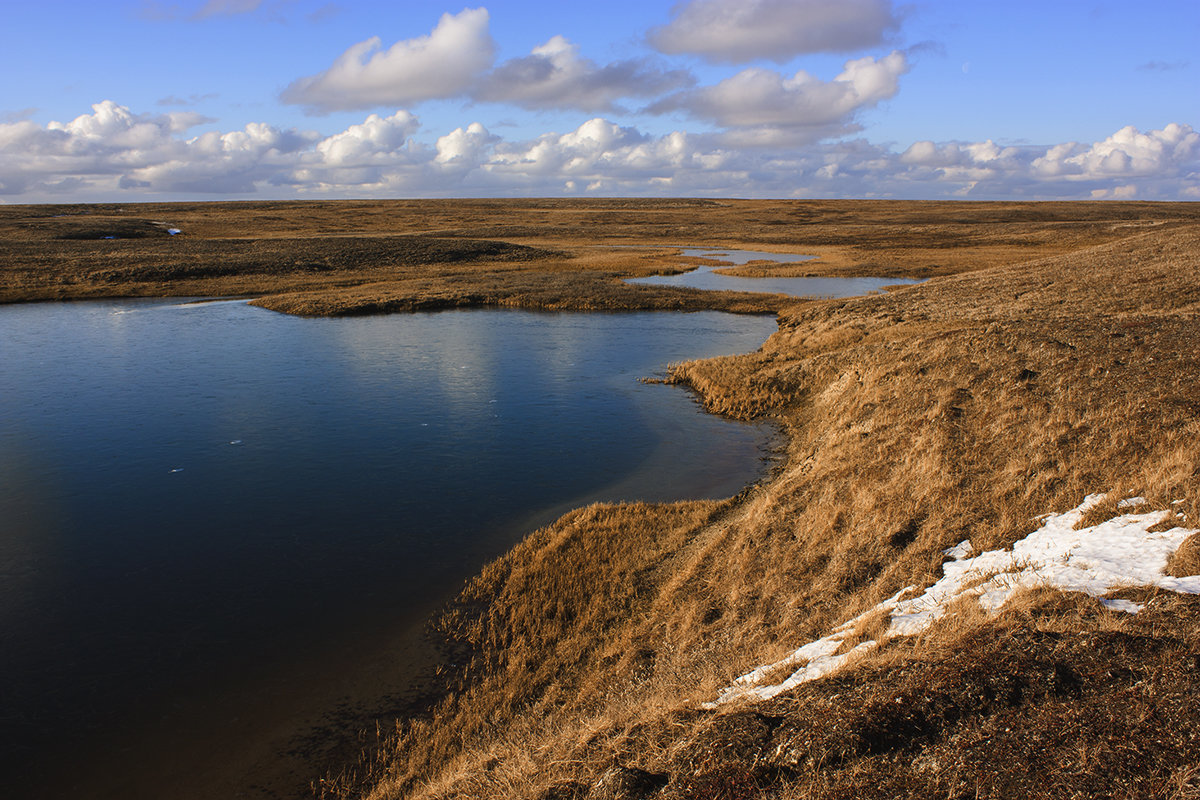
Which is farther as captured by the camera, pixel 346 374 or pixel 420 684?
pixel 346 374

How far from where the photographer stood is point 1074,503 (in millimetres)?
11641

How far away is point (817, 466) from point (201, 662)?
1266 cm

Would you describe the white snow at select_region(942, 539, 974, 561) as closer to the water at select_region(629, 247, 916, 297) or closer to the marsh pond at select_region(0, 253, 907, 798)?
the marsh pond at select_region(0, 253, 907, 798)

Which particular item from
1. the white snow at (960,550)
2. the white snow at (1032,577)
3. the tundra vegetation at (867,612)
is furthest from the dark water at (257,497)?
Answer: the white snow at (960,550)

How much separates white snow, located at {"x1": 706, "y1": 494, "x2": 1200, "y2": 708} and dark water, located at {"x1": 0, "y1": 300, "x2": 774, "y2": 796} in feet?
21.3

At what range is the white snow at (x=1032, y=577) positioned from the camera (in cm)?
820

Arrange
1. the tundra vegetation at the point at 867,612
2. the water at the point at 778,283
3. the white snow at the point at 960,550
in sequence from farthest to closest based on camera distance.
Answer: the water at the point at 778,283 → the white snow at the point at 960,550 → the tundra vegetation at the point at 867,612

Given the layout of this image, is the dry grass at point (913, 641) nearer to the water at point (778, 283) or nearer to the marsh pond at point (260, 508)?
the marsh pond at point (260, 508)

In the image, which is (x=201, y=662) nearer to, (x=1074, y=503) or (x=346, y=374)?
(x=1074, y=503)

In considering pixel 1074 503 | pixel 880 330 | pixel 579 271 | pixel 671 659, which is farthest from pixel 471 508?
pixel 579 271

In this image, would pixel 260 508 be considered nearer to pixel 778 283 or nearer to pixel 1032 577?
pixel 1032 577

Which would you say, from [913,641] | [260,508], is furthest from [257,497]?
[913,641]

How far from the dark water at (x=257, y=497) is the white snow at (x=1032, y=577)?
255 inches

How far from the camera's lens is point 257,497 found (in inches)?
706
